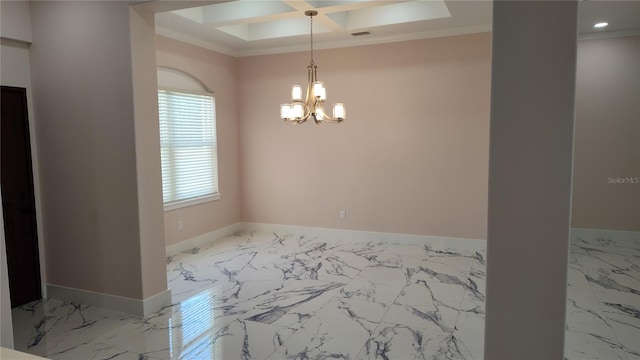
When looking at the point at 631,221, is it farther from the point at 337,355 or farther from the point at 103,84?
the point at 103,84

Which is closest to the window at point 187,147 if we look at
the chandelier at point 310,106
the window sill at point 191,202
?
the window sill at point 191,202

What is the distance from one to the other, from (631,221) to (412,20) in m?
4.07

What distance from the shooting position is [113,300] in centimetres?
376

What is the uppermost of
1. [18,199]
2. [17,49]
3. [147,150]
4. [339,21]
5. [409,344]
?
[339,21]

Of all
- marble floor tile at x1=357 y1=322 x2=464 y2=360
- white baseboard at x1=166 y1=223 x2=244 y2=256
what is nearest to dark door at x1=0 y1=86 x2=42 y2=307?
white baseboard at x1=166 y1=223 x2=244 y2=256

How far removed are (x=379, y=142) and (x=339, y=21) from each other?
1.73 m

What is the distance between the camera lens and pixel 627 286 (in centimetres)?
427

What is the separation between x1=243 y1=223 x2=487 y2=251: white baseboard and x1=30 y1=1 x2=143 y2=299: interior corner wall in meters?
3.18

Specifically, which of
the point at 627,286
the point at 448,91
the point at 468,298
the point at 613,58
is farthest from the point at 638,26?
the point at 468,298

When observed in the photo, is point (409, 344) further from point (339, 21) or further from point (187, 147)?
point (187, 147)

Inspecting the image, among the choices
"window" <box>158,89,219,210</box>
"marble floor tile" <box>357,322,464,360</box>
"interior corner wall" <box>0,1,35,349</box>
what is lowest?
"marble floor tile" <box>357,322,464,360</box>

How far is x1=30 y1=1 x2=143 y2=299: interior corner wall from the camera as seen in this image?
3.58m

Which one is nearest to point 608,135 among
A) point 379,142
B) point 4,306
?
point 379,142

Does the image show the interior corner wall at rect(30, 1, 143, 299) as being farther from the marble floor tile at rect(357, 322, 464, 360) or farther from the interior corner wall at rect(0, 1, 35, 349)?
the marble floor tile at rect(357, 322, 464, 360)
